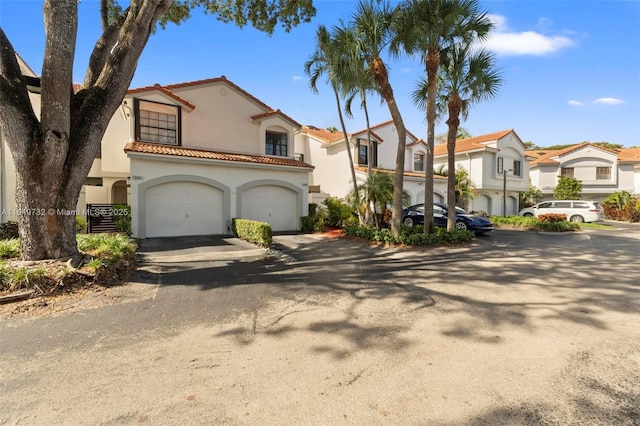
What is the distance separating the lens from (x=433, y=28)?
1178 centimetres

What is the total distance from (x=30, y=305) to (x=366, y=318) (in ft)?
18.5

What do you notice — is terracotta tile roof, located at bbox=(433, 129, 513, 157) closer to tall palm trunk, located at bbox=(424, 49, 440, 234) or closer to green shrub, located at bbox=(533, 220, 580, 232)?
green shrub, located at bbox=(533, 220, 580, 232)

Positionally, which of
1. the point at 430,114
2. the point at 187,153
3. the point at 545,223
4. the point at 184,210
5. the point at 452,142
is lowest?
the point at 545,223

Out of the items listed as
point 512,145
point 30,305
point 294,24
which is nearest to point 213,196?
point 294,24

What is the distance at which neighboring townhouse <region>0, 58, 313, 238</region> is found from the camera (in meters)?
13.1

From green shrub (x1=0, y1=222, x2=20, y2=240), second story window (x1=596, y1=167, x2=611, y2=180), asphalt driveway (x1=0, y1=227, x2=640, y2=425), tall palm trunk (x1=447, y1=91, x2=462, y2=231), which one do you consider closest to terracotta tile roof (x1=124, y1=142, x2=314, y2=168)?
green shrub (x1=0, y1=222, x2=20, y2=240)

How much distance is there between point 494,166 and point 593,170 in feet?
55.4

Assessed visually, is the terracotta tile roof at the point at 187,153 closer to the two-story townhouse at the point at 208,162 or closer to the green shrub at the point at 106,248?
the two-story townhouse at the point at 208,162

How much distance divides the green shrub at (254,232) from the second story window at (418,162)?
1719cm

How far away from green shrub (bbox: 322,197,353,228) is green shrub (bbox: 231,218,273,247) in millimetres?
6283

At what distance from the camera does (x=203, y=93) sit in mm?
16703

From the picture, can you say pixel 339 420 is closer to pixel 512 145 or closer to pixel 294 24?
pixel 294 24

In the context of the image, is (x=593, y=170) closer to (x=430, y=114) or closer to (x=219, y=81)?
(x=430, y=114)

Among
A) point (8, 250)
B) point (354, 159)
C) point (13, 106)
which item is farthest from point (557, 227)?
point (8, 250)
